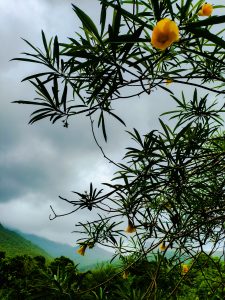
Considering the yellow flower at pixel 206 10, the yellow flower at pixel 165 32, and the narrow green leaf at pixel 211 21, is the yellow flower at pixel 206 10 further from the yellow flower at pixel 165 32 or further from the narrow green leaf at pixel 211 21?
the narrow green leaf at pixel 211 21

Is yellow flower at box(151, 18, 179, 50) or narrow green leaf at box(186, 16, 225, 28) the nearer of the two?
narrow green leaf at box(186, 16, 225, 28)

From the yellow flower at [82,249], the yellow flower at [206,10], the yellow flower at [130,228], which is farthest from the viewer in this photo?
the yellow flower at [82,249]

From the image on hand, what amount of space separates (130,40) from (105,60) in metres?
0.27

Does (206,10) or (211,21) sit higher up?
(206,10)

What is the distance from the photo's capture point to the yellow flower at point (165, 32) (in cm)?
67

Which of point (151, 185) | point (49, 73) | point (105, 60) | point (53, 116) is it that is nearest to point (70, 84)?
point (49, 73)

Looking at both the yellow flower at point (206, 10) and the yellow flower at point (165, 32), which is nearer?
the yellow flower at point (165, 32)

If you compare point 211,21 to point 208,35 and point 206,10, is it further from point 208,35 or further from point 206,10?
point 206,10

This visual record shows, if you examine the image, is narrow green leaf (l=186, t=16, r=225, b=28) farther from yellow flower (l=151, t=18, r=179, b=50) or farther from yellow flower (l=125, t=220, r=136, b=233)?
yellow flower (l=125, t=220, r=136, b=233)

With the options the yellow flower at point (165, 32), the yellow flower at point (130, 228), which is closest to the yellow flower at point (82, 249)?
the yellow flower at point (130, 228)

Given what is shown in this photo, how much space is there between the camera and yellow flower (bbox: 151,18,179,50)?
67 centimetres

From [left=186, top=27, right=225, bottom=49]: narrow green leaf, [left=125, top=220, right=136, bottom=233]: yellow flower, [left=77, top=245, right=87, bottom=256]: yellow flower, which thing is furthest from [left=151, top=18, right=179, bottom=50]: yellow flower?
[left=77, top=245, right=87, bottom=256]: yellow flower

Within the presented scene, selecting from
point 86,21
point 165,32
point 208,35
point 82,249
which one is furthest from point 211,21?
point 82,249

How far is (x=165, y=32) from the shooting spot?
26.6 inches
